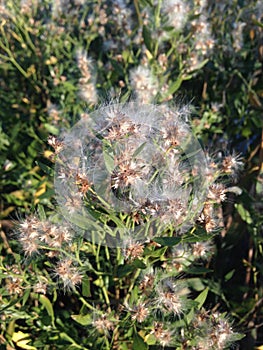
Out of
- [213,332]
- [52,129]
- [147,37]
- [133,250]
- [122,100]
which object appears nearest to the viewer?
[133,250]

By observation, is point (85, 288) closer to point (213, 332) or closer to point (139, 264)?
point (139, 264)

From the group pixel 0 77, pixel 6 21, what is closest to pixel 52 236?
pixel 6 21

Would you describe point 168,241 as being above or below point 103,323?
above

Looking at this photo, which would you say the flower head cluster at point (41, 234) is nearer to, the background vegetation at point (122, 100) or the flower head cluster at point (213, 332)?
the background vegetation at point (122, 100)

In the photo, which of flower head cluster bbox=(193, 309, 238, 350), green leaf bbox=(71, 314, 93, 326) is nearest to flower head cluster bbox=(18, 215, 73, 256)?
green leaf bbox=(71, 314, 93, 326)

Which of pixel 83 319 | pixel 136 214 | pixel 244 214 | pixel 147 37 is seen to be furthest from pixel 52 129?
→ pixel 136 214

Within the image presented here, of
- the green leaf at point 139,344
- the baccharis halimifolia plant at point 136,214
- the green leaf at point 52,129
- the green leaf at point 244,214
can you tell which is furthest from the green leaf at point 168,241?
the green leaf at point 52,129

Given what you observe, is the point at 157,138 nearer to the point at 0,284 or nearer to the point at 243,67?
the point at 0,284

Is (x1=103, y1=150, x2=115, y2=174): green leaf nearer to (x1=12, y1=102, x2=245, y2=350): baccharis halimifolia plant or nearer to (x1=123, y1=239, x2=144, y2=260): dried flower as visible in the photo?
(x1=12, y1=102, x2=245, y2=350): baccharis halimifolia plant
